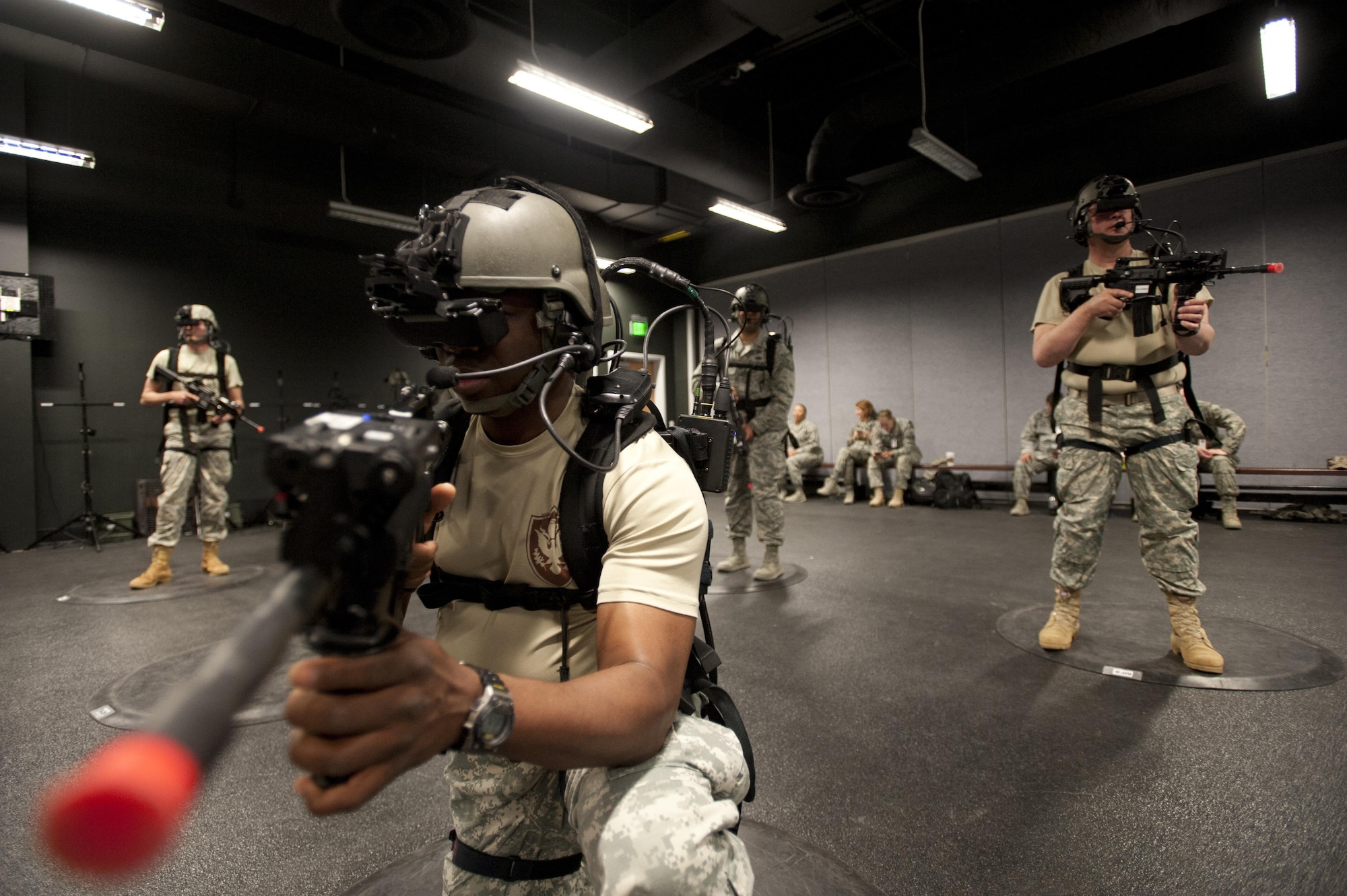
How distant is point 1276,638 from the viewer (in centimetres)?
281

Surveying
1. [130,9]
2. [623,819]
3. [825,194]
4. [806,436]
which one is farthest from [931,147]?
[623,819]

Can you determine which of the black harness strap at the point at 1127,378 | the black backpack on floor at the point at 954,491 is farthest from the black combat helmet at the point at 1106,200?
the black backpack on floor at the point at 954,491

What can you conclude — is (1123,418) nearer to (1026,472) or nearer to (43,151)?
(1026,472)

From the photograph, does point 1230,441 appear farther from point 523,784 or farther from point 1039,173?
point 523,784

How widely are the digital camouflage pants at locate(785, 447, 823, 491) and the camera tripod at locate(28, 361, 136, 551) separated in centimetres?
810

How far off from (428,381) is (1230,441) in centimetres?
785

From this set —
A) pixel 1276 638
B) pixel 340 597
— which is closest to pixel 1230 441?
pixel 1276 638

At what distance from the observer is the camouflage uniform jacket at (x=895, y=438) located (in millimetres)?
8641

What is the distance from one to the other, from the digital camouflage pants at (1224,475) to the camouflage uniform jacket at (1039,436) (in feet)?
4.82

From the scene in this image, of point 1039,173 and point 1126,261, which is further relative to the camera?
point 1039,173

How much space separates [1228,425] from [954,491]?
2786 mm

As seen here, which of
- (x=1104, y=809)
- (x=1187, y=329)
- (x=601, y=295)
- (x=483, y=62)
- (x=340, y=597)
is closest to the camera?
(x=340, y=597)

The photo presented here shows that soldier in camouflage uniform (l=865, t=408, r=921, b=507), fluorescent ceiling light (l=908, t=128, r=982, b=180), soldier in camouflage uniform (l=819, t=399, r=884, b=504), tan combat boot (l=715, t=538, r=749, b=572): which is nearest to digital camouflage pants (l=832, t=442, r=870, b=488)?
soldier in camouflage uniform (l=819, t=399, r=884, b=504)

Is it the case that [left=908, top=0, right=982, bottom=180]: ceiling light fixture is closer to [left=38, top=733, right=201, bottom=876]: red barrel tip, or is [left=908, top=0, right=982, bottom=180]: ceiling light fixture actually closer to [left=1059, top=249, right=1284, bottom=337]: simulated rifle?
[left=1059, top=249, right=1284, bottom=337]: simulated rifle
